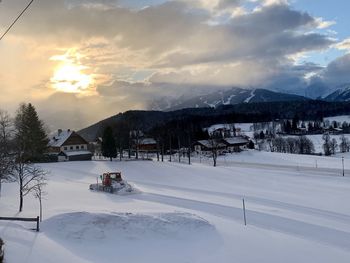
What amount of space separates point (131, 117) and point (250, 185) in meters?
57.6

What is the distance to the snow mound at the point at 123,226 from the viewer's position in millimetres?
27938

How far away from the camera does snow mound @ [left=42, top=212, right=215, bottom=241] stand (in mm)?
27938

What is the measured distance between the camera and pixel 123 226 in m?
28.9

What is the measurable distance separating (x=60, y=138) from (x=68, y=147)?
466cm

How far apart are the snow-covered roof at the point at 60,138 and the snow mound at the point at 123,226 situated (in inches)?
3106

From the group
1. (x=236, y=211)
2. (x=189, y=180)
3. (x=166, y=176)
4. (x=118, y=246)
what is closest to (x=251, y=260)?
(x=118, y=246)

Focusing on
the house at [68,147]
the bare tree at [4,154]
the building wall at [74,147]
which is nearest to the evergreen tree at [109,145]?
the house at [68,147]

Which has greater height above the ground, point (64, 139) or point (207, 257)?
point (64, 139)

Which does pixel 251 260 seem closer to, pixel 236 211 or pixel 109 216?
pixel 109 216

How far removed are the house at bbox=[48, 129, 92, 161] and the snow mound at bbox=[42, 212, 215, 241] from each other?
2811 inches

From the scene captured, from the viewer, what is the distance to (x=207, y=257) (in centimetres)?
2447

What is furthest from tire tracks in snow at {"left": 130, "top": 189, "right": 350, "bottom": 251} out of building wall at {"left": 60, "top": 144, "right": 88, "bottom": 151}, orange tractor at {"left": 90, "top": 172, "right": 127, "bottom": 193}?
building wall at {"left": 60, "top": 144, "right": 88, "bottom": 151}

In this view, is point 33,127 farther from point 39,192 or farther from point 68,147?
point 39,192

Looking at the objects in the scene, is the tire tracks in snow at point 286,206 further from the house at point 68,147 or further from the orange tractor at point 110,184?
the house at point 68,147
